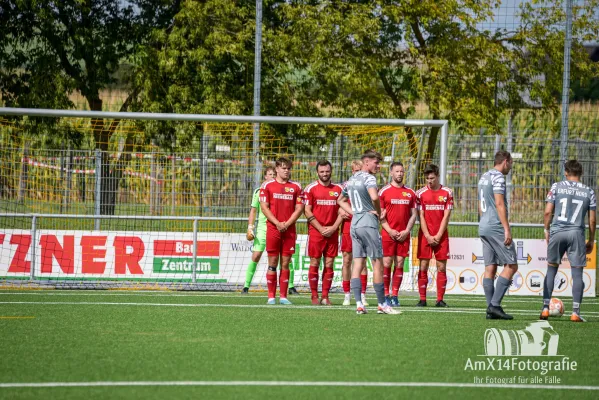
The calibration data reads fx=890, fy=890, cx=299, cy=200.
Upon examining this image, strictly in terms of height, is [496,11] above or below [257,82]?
above

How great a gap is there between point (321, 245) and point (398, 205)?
1261 mm

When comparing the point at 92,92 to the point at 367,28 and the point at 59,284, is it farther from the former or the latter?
the point at 59,284

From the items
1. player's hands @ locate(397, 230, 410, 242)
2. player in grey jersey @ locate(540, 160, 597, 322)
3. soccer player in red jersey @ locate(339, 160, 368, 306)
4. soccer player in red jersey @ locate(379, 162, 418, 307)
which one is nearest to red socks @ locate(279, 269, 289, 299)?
soccer player in red jersey @ locate(339, 160, 368, 306)

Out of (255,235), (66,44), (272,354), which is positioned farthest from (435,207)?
(66,44)

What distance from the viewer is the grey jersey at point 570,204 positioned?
1084 cm

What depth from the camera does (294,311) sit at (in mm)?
11750

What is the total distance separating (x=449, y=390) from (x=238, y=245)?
31.9 ft

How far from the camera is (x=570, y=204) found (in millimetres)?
10844

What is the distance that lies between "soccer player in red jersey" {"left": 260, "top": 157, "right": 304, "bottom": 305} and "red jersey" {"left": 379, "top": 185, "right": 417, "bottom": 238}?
1.25 m

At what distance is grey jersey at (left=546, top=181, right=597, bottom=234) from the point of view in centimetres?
1084

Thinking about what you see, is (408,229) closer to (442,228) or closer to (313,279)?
(442,228)

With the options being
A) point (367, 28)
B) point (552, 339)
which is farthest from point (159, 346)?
point (367, 28)

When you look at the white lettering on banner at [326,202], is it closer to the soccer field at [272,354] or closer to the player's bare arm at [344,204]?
the player's bare arm at [344,204]

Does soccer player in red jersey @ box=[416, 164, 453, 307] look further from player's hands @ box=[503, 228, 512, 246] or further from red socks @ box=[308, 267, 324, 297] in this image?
player's hands @ box=[503, 228, 512, 246]
